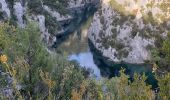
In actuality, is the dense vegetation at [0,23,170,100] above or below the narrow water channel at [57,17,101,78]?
above

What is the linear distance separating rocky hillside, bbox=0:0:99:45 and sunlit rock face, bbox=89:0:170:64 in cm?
1076

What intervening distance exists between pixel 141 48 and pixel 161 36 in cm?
570

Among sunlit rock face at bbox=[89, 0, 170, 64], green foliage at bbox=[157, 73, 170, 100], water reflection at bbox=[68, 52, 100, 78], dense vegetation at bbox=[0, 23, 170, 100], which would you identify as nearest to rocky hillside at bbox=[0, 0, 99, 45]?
water reflection at bbox=[68, 52, 100, 78]

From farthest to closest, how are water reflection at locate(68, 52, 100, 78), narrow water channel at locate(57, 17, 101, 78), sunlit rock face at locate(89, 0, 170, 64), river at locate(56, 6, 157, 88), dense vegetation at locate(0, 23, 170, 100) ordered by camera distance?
sunlit rock face at locate(89, 0, 170, 64) → narrow water channel at locate(57, 17, 101, 78) → water reflection at locate(68, 52, 100, 78) → river at locate(56, 6, 157, 88) → dense vegetation at locate(0, 23, 170, 100)

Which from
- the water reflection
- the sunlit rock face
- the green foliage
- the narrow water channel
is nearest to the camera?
the green foliage

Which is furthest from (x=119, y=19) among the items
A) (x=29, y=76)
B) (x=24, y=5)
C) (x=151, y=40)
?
(x=29, y=76)

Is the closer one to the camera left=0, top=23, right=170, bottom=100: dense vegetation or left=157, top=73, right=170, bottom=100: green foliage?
left=157, top=73, right=170, bottom=100: green foliage

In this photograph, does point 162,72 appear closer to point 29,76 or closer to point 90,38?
point 29,76

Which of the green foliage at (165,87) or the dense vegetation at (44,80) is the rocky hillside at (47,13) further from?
the green foliage at (165,87)

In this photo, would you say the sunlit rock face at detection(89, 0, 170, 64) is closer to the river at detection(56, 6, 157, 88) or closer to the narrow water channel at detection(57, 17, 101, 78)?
the river at detection(56, 6, 157, 88)

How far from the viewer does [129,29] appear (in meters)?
105

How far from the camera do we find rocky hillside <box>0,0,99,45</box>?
293 ft

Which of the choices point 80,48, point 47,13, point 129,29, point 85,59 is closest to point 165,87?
point 85,59

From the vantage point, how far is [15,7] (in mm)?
92438
